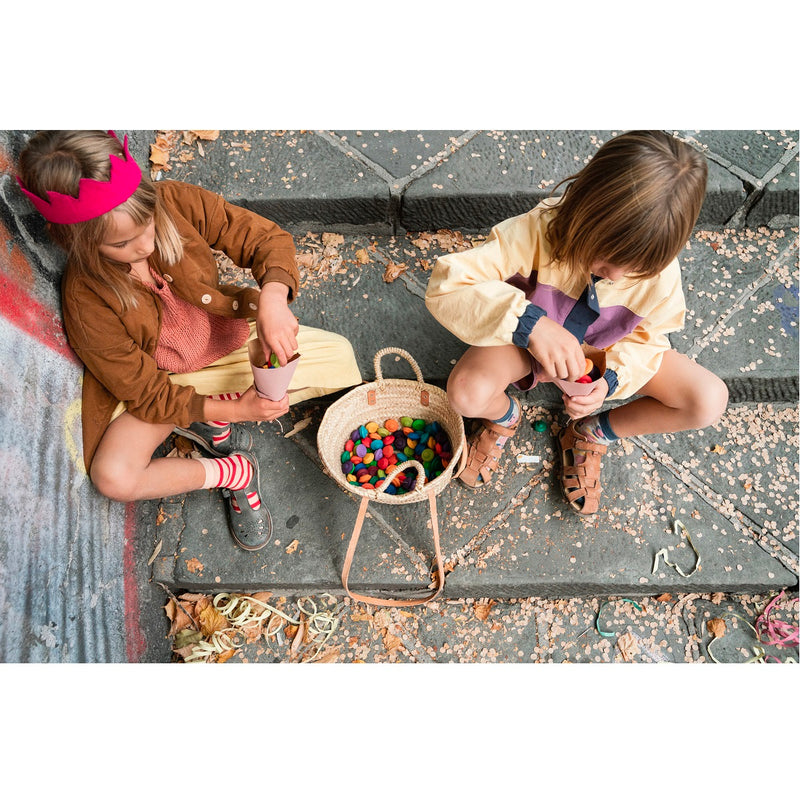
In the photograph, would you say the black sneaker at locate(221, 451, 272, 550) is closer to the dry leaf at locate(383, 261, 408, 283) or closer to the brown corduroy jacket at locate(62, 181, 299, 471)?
the brown corduroy jacket at locate(62, 181, 299, 471)

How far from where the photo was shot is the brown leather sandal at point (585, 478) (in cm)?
205

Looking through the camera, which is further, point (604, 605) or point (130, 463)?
point (604, 605)

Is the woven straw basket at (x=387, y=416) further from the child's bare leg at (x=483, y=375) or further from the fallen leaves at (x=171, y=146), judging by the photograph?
the fallen leaves at (x=171, y=146)

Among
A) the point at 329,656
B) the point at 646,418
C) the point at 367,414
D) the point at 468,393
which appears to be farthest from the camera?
the point at 367,414

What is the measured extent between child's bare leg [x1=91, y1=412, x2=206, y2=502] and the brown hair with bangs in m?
1.22

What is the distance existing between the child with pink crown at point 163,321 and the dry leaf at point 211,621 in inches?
9.5

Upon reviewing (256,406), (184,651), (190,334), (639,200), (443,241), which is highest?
(639,200)

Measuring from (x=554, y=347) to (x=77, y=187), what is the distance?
110 centimetres

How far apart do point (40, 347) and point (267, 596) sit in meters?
1.02

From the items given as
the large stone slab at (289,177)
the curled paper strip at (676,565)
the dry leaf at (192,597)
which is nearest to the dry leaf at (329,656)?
the dry leaf at (192,597)

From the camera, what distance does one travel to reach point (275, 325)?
5.39 ft

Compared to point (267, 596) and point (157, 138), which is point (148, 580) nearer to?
point (267, 596)

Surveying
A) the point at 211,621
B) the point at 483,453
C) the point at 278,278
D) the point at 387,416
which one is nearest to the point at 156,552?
the point at 211,621

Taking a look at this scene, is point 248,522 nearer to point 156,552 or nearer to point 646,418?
point 156,552
